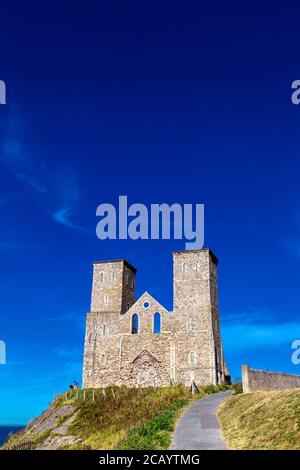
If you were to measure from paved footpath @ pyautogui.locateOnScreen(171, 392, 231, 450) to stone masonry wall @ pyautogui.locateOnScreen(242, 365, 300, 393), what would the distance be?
248cm

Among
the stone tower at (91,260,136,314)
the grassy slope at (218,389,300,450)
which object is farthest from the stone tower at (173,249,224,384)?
the grassy slope at (218,389,300,450)

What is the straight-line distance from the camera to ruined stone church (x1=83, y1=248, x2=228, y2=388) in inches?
1812

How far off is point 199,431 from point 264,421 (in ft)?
9.77

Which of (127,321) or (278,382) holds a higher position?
(127,321)

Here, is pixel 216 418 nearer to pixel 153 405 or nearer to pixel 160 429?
pixel 160 429

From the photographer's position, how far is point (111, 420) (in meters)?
31.4

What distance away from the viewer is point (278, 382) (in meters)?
32.9

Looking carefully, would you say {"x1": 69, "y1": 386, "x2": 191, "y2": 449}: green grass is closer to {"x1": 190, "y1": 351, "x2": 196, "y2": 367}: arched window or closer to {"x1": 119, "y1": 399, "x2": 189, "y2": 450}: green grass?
{"x1": 119, "y1": 399, "x2": 189, "y2": 450}: green grass

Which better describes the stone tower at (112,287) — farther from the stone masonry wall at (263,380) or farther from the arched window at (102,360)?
the stone masonry wall at (263,380)

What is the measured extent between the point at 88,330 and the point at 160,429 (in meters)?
30.9

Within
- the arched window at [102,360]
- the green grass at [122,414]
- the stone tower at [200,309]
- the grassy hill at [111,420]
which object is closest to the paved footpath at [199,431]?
the grassy hill at [111,420]
